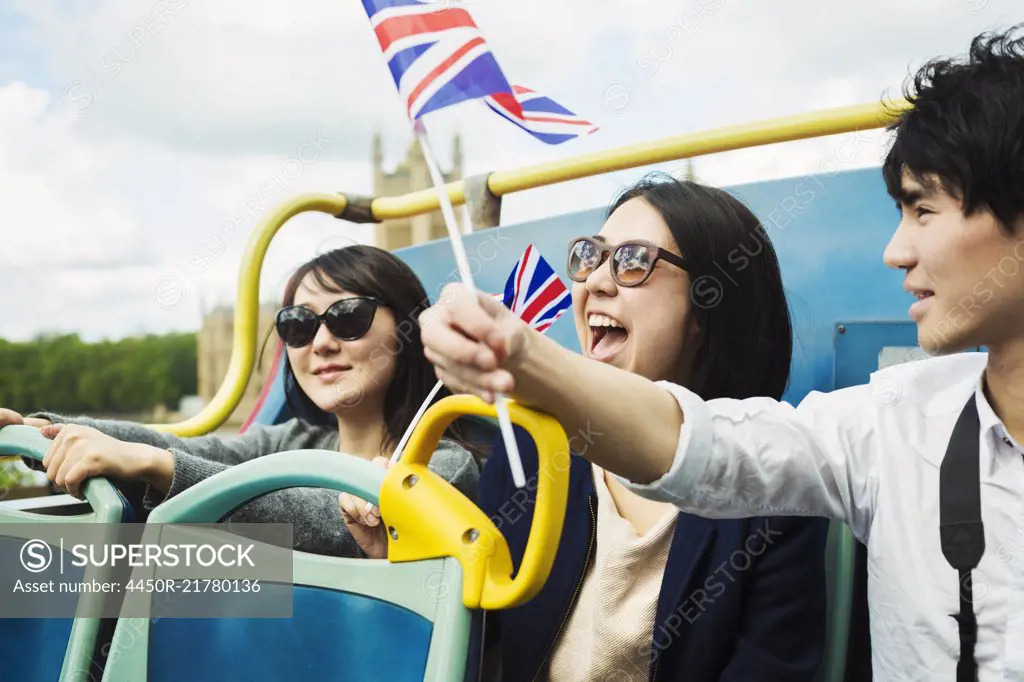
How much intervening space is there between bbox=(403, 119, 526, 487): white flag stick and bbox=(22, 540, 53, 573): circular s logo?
2.88 feet

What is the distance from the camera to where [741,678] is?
1192 millimetres

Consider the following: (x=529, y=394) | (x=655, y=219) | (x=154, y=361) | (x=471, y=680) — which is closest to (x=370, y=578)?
(x=471, y=680)

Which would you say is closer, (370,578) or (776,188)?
(370,578)

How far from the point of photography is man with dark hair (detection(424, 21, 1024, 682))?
88 cm

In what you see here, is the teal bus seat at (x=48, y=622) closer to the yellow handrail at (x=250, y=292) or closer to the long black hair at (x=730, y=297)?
the long black hair at (x=730, y=297)

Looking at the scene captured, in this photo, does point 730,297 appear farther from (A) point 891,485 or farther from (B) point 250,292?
(B) point 250,292

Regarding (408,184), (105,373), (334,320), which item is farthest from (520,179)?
(105,373)

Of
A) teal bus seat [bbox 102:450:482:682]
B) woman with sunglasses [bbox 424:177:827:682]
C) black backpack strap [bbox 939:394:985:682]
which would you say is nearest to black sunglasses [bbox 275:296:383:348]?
woman with sunglasses [bbox 424:177:827:682]

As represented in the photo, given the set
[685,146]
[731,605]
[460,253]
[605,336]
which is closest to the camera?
[460,253]

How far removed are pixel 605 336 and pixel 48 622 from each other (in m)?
0.94

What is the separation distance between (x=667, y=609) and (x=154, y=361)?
46.9 meters

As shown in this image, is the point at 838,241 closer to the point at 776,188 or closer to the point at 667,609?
the point at 776,188

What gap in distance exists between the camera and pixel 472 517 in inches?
36.9

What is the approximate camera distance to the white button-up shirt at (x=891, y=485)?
91 centimetres
